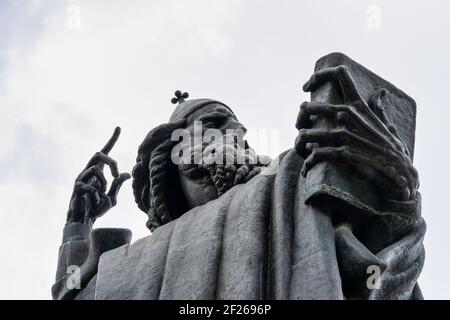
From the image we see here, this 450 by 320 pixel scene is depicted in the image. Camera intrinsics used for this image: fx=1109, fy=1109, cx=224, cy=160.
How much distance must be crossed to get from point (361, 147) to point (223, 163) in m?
1.49

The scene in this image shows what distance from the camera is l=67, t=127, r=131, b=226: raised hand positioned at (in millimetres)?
8578

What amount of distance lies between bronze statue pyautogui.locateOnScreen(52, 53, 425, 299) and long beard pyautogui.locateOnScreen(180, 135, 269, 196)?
1 centimetres

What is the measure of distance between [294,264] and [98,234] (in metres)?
2.01

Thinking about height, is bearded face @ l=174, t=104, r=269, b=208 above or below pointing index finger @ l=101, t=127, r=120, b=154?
below

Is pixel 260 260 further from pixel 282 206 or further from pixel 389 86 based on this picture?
pixel 389 86

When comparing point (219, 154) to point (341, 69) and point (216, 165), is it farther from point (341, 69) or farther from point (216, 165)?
point (341, 69)

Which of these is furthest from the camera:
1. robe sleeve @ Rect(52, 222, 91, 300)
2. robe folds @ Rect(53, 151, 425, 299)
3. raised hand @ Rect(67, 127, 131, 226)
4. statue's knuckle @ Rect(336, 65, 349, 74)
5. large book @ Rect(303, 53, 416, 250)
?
raised hand @ Rect(67, 127, 131, 226)

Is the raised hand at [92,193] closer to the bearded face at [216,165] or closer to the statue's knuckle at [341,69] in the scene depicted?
the bearded face at [216,165]

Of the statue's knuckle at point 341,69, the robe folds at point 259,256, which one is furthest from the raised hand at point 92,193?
the statue's knuckle at point 341,69

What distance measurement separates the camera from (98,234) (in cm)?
730

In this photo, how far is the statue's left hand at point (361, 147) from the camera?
5.99 metres

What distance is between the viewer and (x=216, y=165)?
24.1 feet

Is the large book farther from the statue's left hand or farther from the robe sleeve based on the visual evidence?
the robe sleeve

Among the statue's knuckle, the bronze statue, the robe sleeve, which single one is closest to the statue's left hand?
the bronze statue
